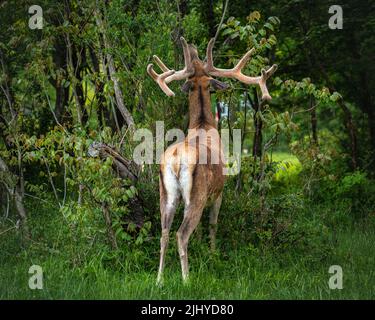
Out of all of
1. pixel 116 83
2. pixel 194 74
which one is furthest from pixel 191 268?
pixel 116 83

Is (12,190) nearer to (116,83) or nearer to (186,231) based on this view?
(116,83)

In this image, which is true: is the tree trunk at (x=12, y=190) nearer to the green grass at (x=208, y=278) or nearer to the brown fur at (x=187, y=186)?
the green grass at (x=208, y=278)

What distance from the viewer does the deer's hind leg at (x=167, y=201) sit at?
7027mm

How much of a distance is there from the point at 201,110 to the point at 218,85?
342 millimetres

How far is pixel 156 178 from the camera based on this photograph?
8203 millimetres

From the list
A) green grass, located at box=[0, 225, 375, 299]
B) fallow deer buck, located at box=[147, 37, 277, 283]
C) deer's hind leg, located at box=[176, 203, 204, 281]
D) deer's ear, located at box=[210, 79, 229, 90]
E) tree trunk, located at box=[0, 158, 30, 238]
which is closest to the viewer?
green grass, located at box=[0, 225, 375, 299]

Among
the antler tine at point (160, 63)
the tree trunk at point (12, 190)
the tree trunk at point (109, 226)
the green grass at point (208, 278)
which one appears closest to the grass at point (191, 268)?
the green grass at point (208, 278)

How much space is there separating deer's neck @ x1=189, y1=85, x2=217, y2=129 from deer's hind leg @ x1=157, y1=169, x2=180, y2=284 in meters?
1.03

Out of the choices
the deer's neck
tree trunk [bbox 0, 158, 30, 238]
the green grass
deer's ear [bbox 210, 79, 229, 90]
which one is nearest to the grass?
the green grass

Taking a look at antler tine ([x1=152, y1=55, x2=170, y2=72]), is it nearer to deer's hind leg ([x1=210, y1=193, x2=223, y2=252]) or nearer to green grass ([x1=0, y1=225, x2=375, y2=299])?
deer's hind leg ([x1=210, y1=193, x2=223, y2=252])

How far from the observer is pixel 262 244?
8117mm

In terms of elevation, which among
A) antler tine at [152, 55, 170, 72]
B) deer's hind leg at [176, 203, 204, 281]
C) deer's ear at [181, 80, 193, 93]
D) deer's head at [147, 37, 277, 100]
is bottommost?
deer's hind leg at [176, 203, 204, 281]

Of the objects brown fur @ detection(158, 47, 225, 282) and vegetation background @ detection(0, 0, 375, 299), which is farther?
vegetation background @ detection(0, 0, 375, 299)

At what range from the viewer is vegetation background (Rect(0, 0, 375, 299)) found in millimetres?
7148
